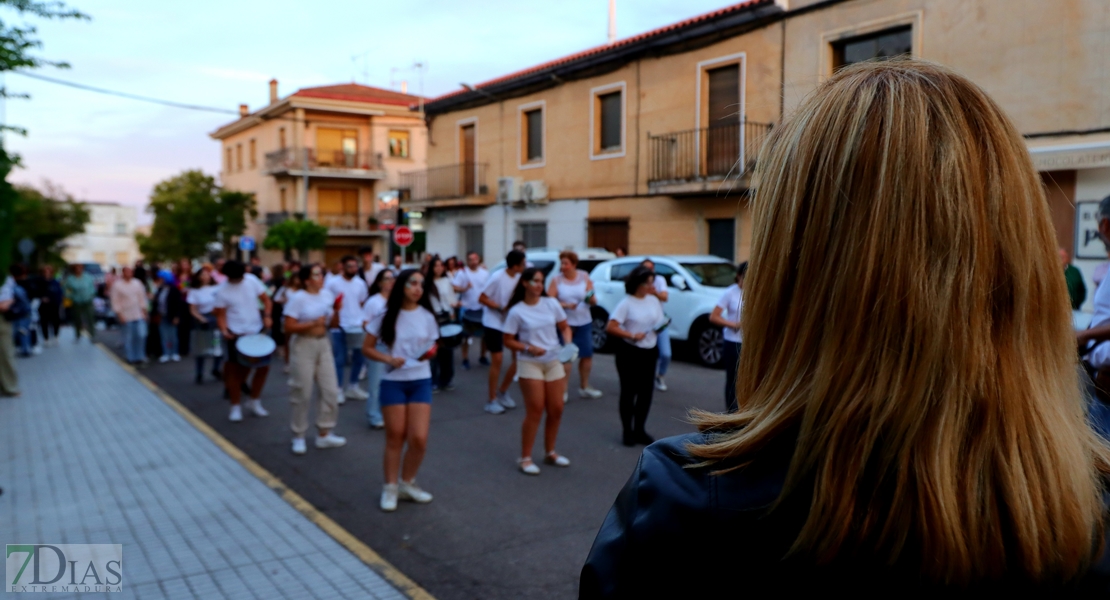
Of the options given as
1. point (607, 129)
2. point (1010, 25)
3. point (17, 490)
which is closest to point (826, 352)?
point (17, 490)

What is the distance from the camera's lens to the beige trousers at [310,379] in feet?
25.8

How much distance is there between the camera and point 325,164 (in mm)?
45250

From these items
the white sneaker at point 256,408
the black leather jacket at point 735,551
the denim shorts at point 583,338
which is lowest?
the white sneaker at point 256,408

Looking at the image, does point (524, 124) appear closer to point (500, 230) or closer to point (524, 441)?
point (500, 230)

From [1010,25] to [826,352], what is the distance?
1504cm

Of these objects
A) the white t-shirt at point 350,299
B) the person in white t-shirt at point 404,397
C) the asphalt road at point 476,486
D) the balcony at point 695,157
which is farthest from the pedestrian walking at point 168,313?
the balcony at point 695,157

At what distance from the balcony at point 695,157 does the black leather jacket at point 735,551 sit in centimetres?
1720

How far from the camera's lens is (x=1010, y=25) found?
525 inches

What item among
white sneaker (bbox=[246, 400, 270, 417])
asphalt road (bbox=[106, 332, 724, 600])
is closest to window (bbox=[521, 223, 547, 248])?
asphalt road (bbox=[106, 332, 724, 600])

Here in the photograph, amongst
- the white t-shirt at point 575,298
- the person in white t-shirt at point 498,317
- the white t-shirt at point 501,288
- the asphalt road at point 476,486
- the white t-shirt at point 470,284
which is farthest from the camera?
the white t-shirt at point 470,284

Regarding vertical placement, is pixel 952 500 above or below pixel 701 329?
above

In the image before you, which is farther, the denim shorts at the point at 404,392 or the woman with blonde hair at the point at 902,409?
the denim shorts at the point at 404,392

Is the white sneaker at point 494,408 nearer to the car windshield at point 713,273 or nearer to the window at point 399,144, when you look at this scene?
the car windshield at point 713,273

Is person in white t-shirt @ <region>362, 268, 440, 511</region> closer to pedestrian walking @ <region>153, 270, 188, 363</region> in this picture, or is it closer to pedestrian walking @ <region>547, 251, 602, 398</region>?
pedestrian walking @ <region>547, 251, 602, 398</region>
